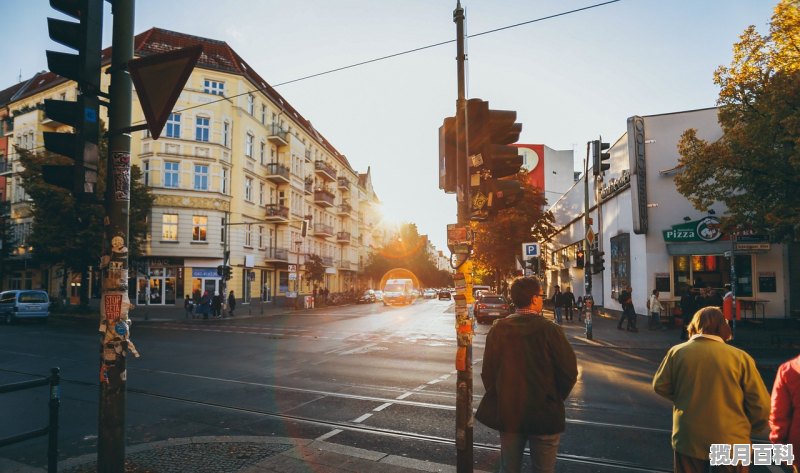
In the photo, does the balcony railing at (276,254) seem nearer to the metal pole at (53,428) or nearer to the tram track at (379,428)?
the tram track at (379,428)

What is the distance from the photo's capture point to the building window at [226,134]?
127 feet

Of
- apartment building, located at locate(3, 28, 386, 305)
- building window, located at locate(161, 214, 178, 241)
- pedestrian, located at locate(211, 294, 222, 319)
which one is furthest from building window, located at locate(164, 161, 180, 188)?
pedestrian, located at locate(211, 294, 222, 319)

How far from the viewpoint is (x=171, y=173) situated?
120 ft

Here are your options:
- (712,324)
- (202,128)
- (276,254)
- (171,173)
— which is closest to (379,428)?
(712,324)

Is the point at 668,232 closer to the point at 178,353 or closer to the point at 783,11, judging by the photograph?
the point at 783,11

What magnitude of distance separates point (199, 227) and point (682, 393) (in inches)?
1486

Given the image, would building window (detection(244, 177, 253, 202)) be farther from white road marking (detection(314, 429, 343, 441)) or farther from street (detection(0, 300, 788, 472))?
white road marking (detection(314, 429, 343, 441))

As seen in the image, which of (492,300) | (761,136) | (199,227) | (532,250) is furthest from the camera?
(199,227)

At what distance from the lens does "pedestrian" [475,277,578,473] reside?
10.7 feet

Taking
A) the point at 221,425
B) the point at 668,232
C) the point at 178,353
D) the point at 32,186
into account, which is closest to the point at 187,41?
the point at 32,186

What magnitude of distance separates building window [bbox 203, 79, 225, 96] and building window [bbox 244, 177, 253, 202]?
720cm

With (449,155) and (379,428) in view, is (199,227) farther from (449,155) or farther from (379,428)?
(449,155)

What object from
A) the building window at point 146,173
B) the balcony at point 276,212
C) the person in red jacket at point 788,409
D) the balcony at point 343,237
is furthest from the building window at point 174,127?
the person in red jacket at point 788,409

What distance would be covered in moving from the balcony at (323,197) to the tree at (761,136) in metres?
45.3
